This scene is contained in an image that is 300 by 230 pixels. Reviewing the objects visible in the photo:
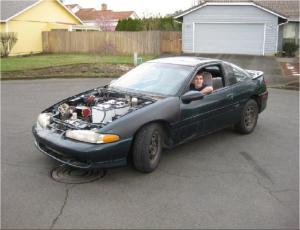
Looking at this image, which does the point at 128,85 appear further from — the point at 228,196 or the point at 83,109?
the point at 228,196

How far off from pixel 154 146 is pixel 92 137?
96 centimetres

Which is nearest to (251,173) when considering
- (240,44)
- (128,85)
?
(128,85)

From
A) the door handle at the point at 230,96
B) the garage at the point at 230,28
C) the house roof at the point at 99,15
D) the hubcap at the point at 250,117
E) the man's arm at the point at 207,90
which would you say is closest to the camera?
the man's arm at the point at 207,90

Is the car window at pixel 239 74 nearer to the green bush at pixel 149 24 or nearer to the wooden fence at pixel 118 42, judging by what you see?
the wooden fence at pixel 118 42

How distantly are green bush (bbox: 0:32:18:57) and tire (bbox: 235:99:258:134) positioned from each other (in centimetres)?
2095

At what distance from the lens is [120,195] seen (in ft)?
14.9

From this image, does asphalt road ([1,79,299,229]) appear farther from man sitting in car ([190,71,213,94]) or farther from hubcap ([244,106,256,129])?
man sitting in car ([190,71,213,94])

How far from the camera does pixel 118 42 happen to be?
2753 cm

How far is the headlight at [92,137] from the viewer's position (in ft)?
15.5

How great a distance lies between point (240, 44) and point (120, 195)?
24.2 m

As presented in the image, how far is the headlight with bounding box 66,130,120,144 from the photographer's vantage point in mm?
4711

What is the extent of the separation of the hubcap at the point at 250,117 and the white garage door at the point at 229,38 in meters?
20.6

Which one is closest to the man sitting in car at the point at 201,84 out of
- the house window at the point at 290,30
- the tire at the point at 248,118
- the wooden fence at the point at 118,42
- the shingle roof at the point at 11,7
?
the tire at the point at 248,118

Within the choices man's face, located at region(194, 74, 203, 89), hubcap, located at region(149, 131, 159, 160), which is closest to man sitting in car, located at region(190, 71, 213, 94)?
man's face, located at region(194, 74, 203, 89)
